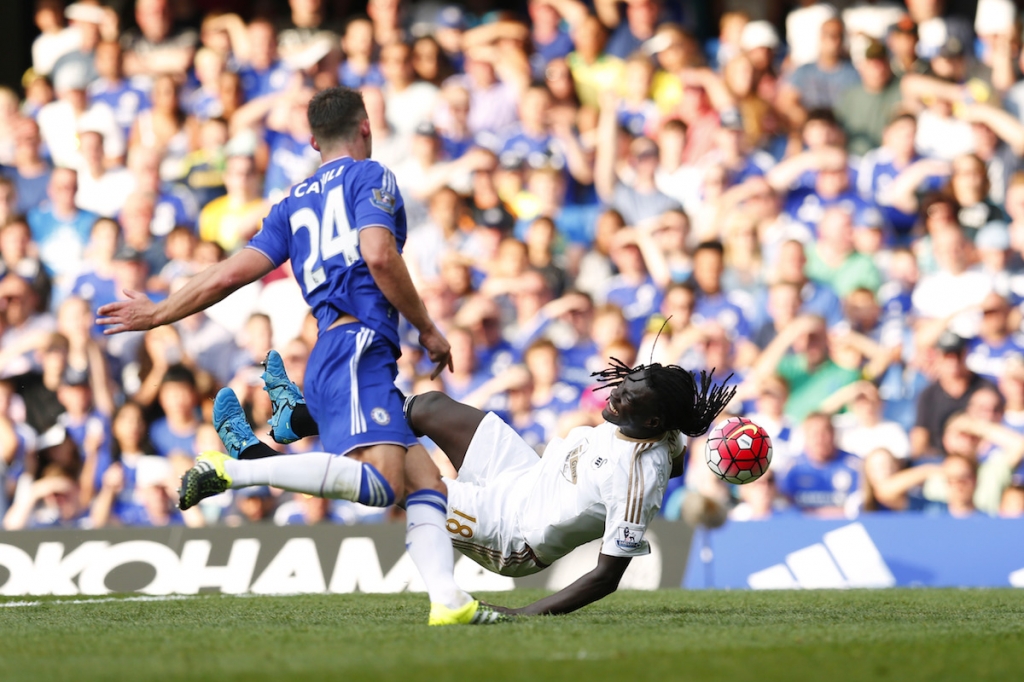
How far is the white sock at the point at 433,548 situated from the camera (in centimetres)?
554

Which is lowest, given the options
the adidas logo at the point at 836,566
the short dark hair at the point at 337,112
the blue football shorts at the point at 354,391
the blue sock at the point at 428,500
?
the adidas logo at the point at 836,566

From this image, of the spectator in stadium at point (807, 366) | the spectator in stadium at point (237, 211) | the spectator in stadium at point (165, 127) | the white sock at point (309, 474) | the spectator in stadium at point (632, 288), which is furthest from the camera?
the spectator in stadium at point (165, 127)

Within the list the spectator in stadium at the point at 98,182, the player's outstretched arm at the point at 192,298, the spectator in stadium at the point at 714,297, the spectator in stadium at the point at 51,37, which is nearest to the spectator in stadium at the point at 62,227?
the spectator in stadium at the point at 98,182

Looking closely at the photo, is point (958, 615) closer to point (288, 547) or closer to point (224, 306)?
point (288, 547)

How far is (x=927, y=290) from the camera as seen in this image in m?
11.3

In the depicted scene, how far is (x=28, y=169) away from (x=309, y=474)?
396 inches

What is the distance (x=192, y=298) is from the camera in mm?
5750

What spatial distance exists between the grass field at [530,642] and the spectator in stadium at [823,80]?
21.6 ft

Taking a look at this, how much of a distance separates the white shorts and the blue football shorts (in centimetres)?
93

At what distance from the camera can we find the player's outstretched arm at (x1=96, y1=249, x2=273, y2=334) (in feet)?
18.9

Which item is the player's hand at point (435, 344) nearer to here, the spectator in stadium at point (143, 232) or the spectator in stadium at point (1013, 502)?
the spectator in stadium at point (1013, 502)

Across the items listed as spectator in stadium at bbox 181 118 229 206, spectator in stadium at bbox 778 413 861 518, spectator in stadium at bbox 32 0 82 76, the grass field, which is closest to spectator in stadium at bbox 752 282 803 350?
spectator in stadium at bbox 778 413 861 518

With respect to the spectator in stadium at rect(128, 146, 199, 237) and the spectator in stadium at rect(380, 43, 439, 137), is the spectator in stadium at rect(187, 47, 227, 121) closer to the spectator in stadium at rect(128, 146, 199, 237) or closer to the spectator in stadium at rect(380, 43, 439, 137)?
the spectator in stadium at rect(128, 146, 199, 237)

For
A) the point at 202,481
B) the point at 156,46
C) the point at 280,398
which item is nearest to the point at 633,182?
the point at 156,46
